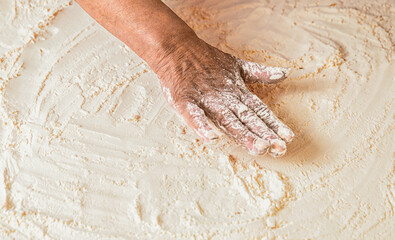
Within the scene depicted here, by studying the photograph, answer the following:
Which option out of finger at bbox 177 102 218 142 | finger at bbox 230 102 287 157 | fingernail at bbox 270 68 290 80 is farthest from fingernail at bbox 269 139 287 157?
fingernail at bbox 270 68 290 80

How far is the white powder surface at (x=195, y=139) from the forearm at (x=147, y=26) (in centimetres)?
13

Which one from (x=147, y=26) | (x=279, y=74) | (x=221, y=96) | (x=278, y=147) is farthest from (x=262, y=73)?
(x=147, y=26)

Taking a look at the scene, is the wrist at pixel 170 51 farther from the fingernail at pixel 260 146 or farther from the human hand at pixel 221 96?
the fingernail at pixel 260 146

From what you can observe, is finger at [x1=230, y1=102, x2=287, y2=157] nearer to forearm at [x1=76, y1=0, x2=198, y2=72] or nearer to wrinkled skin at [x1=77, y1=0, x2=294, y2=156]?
wrinkled skin at [x1=77, y1=0, x2=294, y2=156]

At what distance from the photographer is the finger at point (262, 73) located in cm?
140

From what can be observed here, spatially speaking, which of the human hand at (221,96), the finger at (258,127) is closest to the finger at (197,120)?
the human hand at (221,96)

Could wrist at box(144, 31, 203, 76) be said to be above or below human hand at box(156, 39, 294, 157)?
above

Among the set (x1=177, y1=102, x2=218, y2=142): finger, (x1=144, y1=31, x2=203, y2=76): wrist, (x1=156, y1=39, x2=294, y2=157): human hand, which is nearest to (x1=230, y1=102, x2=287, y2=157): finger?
(x1=156, y1=39, x2=294, y2=157): human hand

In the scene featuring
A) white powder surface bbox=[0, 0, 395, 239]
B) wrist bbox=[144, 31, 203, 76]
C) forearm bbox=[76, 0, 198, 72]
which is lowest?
white powder surface bbox=[0, 0, 395, 239]

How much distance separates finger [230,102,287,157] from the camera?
3.96 feet

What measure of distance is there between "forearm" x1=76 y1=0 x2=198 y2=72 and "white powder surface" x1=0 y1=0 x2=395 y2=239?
0.41 ft

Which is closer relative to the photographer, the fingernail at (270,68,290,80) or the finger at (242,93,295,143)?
the finger at (242,93,295,143)

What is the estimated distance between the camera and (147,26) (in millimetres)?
1469

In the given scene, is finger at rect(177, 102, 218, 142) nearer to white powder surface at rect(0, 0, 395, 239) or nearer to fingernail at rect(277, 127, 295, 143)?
white powder surface at rect(0, 0, 395, 239)
